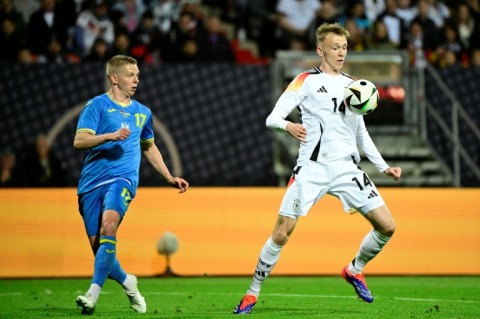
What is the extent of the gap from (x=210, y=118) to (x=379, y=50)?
335 centimetres

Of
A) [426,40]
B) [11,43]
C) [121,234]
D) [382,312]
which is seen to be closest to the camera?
[382,312]

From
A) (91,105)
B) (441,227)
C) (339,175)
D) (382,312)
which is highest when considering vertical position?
(91,105)

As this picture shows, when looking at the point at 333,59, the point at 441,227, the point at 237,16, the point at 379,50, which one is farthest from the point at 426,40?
the point at 333,59

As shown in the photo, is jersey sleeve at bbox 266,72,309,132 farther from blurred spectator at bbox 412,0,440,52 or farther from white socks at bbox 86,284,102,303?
blurred spectator at bbox 412,0,440,52

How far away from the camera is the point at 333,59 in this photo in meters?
9.20

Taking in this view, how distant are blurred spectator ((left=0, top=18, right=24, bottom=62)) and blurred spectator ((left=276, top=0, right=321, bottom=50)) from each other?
195 inches

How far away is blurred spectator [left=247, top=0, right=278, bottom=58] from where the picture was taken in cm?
1953

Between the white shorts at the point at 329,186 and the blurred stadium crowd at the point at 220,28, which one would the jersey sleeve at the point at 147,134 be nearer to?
the white shorts at the point at 329,186

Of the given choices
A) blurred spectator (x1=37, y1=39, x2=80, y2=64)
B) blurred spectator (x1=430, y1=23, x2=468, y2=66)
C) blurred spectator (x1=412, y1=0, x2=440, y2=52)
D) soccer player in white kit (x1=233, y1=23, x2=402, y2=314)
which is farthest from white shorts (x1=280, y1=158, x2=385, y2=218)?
blurred spectator (x1=412, y1=0, x2=440, y2=52)

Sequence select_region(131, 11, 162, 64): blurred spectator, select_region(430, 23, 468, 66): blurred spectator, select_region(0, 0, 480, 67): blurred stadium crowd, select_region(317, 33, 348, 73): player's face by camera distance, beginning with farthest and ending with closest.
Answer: select_region(430, 23, 468, 66): blurred spectator → select_region(131, 11, 162, 64): blurred spectator → select_region(0, 0, 480, 67): blurred stadium crowd → select_region(317, 33, 348, 73): player's face

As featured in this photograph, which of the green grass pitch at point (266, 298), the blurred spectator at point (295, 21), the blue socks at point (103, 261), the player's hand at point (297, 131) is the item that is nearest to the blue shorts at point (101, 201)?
the blue socks at point (103, 261)

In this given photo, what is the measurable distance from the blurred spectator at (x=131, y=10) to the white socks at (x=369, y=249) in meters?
10.1

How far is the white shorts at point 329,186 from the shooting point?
29.6 feet

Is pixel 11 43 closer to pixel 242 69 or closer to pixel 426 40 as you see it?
pixel 242 69
